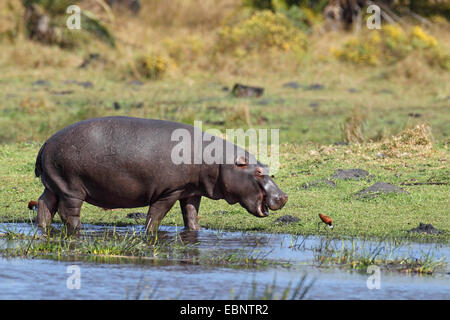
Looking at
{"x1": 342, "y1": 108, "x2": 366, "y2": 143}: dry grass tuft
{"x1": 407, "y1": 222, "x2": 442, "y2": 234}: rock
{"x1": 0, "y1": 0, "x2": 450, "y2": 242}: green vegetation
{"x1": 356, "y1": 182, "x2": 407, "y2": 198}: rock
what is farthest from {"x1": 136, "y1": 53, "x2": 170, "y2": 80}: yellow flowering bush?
{"x1": 407, "y1": 222, "x2": 442, "y2": 234}: rock

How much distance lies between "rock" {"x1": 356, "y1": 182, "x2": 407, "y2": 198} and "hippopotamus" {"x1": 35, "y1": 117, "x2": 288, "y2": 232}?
1952 millimetres

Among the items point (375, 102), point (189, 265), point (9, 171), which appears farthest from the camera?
point (375, 102)

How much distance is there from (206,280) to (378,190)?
414 centimetres

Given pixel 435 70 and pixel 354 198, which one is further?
pixel 435 70

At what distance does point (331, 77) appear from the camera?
70.5ft

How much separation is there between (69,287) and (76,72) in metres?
15.8

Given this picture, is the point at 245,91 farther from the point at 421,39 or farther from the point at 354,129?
the point at 421,39

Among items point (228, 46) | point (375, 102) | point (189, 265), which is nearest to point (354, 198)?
point (189, 265)

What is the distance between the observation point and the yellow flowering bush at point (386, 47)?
74.4 feet

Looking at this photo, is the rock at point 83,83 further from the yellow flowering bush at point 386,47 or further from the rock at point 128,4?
the rock at point 128,4

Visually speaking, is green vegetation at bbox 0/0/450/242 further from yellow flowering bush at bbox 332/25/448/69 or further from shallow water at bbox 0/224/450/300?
shallow water at bbox 0/224/450/300

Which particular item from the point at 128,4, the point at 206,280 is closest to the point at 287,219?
the point at 206,280

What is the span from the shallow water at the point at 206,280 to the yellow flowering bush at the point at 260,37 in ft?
51.3
